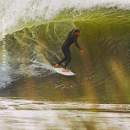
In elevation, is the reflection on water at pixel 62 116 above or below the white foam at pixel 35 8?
below

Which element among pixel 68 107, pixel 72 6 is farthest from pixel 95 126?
pixel 72 6

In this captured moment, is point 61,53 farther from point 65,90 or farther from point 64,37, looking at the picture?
point 65,90

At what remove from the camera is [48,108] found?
4465 mm

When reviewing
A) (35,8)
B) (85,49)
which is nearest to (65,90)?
(85,49)

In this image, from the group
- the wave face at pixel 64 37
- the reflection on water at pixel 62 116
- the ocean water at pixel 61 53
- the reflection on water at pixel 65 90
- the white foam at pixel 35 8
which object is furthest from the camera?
the white foam at pixel 35 8

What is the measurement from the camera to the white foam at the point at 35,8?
5.30 metres

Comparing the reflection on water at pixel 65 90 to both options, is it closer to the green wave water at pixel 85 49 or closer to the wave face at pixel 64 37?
the green wave water at pixel 85 49

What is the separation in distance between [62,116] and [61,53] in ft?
4.68

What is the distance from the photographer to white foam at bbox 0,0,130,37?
5301 mm

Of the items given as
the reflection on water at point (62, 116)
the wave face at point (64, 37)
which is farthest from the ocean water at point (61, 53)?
the reflection on water at point (62, 116)

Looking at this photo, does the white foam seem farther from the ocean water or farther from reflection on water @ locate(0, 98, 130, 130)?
reflection on water @ locate(0, 98, 130, 130)

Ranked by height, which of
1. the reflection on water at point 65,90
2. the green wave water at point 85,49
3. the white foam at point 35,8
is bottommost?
the reflection on water at point 65,90

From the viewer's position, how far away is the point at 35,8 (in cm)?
543

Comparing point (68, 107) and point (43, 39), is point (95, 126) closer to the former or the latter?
point (68, 107)
